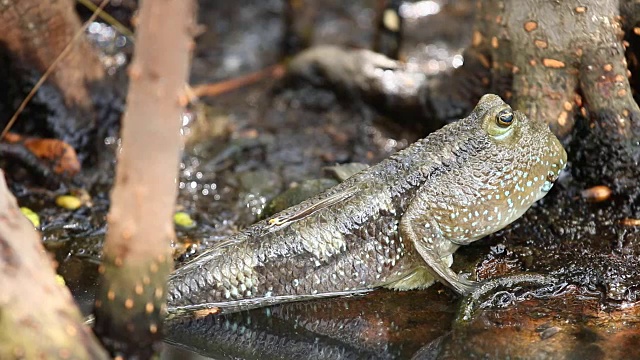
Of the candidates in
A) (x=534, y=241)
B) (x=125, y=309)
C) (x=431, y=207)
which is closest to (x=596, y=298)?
(x=534, y=241)

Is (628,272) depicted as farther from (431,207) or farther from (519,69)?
(519,69)

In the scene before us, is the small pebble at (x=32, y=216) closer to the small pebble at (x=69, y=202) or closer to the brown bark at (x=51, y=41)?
the small pebble at (x=69, y=202)

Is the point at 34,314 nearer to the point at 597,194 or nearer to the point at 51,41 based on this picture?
the point at 51,41

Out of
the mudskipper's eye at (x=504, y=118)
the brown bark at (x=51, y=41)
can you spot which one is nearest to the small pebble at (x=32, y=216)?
the brown bark at (x=51, y=41)

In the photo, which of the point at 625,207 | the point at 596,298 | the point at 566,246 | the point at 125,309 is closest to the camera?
the point at 125,309

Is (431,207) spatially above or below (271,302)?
above

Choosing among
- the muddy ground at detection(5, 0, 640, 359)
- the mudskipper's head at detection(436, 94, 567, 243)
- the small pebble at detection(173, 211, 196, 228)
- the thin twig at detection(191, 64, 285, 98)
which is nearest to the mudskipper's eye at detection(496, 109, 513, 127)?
the mudskipper's head at detection(436, 94, 567, 243)
